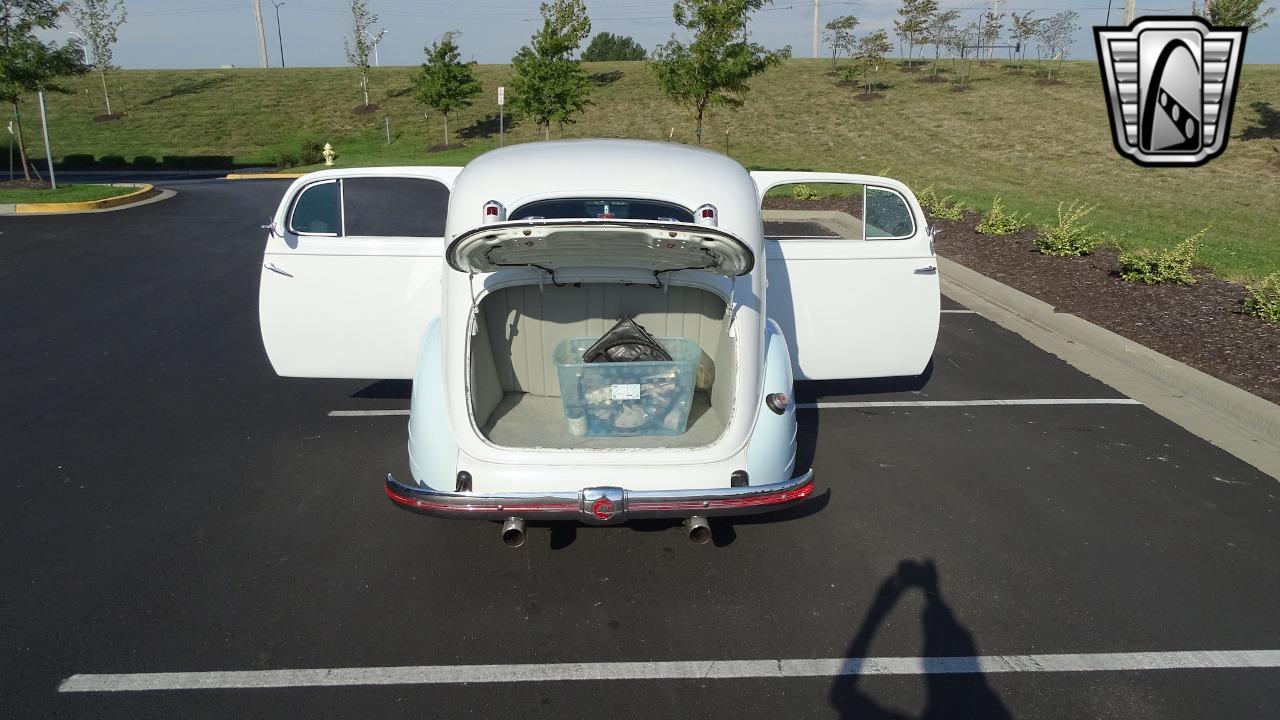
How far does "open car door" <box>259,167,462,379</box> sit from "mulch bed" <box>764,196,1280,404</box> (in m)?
6.27

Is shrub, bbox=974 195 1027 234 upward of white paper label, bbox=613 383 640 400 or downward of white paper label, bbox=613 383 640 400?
downward

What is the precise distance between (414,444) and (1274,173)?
27.9 m

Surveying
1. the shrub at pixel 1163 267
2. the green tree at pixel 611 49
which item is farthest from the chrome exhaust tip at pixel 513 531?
the green tree at pixel 611 49

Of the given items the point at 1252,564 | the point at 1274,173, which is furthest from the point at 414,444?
the point at 1274,173

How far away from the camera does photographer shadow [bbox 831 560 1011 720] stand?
11.0 ft

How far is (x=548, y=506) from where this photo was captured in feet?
12.5

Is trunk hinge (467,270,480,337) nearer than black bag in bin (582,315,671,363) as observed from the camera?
Yes

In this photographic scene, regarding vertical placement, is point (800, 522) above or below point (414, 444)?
below

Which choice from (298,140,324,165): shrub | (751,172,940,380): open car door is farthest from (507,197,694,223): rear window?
(298,140,324,165): shrub

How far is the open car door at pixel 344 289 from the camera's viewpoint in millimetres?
5641

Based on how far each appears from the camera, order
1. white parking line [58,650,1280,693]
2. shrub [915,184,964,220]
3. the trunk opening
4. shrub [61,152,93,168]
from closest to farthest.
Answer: white parking line [58,650,1280,693]
the trunk opening
shrub [915,184,964,220]
shrub [61,152,93,168]

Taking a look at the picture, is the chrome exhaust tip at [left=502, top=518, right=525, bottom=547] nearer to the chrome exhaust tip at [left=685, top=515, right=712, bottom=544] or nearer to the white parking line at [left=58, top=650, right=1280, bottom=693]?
the white parking line at [left=58, top=650, right=1280, bottom=693]

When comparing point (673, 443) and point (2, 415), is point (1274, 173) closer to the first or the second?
point (673, 443)

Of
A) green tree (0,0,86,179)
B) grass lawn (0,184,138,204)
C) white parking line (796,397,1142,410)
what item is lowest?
white parking line (796,397,1142,410)
